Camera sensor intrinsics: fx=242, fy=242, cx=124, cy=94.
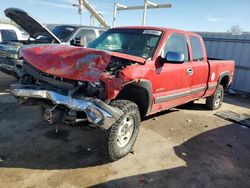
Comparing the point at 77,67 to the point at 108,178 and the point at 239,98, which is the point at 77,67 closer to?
the point at 108,178

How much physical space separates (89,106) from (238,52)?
29.6 ft

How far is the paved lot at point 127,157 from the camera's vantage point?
10.2 ft

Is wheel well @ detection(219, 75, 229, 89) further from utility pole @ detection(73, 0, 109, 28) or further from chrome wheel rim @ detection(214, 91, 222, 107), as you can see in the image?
utility pole @ detection(73, 0, 109, 28)

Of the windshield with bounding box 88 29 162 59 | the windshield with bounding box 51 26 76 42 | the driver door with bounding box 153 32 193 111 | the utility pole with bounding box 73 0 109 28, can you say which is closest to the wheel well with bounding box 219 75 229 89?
the driver door with bounding box 153 32 193 111

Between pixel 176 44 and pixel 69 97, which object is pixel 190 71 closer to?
pixel 176 44

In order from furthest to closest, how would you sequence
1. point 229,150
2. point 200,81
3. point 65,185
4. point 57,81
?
point 200,81, point 229,150, point 57,81, point 65,185

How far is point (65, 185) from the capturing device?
292 cm

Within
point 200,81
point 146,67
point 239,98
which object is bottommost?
point 239,98

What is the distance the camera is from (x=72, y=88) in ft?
10.4

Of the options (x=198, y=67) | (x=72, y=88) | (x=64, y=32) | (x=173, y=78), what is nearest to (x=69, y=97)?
(x=72, y=88)

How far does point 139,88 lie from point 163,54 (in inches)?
35.4

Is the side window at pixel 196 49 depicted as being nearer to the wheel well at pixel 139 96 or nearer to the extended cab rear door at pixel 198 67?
the extended cab rear door at pixel 198 67

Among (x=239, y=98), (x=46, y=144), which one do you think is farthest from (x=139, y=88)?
(x=239, y=98)

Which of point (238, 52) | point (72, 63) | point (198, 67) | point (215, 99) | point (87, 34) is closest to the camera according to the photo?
point (72, 63)
